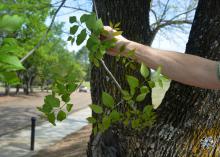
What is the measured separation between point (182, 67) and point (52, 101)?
2.13 feet

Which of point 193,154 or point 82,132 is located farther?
point 82,132

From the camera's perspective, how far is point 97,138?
381cm

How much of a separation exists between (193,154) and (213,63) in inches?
67.5

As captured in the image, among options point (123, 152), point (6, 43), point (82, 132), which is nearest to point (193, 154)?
point (123, 152)

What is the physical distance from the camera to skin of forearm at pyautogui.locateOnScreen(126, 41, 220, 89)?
6.59 feet

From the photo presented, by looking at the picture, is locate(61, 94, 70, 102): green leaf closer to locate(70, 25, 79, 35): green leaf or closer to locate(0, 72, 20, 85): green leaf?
locate(70, 25, 79, 35): green leaf

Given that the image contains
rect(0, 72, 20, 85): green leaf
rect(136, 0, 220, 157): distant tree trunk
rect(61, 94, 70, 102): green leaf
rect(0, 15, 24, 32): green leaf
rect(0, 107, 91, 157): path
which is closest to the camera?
rect(0, 15, 24, 32): green leaf

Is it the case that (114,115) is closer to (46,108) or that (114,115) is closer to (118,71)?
(46,108)

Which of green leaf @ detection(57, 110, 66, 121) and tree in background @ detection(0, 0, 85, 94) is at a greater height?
tree in background @ detection(0, 0, 85, 94)

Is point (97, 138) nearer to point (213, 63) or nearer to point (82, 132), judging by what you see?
point (213, 63)

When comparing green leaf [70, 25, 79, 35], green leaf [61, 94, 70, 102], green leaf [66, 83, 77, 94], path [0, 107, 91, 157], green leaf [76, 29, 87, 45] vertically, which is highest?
green leaf [70, 25, 79, 35]

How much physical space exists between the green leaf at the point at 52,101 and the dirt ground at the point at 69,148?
1085 cm

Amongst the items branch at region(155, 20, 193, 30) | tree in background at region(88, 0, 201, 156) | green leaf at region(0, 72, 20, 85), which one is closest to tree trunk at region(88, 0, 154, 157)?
tree in background at region(88, 0, 201, 156)

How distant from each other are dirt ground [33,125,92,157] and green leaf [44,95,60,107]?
10852mm
